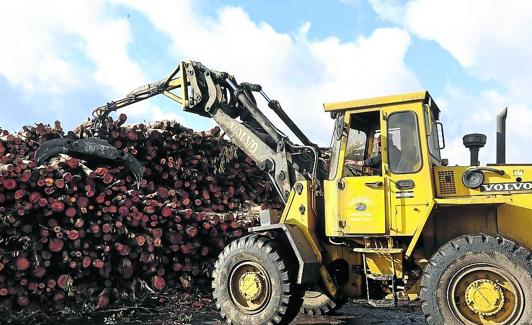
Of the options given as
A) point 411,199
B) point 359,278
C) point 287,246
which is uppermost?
point 411,199

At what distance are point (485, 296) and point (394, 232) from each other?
1.20 metres

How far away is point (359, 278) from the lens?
6883mm

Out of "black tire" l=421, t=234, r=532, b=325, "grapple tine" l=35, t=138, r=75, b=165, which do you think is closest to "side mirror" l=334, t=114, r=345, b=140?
"black tire" l=421, t=234, r=532, b=325

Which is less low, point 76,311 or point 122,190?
point 122,190

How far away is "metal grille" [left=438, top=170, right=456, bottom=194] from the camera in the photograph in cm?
618

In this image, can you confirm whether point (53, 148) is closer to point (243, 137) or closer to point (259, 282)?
point (243, 137)

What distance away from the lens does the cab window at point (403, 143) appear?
6.22 m

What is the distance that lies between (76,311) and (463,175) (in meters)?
5.38

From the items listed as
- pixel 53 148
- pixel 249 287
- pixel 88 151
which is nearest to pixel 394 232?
pixel 249 287

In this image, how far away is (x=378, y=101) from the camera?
21.3 feet

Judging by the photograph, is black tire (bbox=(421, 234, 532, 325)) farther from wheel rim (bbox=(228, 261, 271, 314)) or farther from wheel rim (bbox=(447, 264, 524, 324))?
wheel rim (bbox=(228, 261, 271, 314))

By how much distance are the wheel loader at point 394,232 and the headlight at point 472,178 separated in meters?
0.01

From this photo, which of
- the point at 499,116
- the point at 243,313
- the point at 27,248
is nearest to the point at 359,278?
the point at 243,313

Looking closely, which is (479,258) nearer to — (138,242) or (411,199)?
(411,199)
